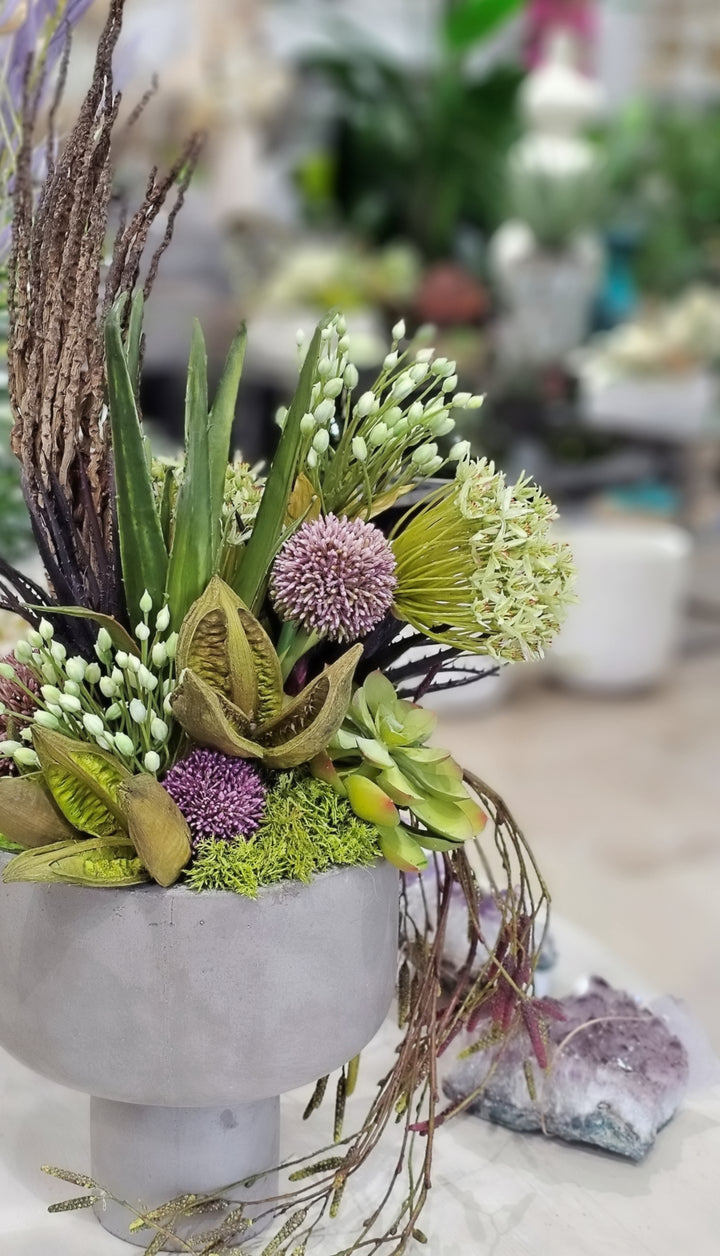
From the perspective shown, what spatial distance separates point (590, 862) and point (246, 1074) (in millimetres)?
1677

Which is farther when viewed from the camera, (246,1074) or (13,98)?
(13,98)

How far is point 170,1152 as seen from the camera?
0.59 meters

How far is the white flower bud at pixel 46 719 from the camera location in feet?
1.76

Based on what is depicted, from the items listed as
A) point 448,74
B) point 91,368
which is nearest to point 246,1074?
point 91,368

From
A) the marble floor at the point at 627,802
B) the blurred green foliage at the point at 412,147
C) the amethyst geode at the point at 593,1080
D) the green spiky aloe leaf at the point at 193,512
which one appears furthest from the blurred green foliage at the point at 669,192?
the green spiky aloe leaf at the point at 193,512

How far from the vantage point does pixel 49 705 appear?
21.1 inches

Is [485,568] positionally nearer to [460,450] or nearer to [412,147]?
[460,450]

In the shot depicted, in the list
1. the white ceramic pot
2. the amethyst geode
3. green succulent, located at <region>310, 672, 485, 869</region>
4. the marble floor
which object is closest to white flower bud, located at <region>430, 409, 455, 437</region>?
green succulent, located at <region>310, 672, 485, 869</region>

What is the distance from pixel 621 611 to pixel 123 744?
8.06 feet

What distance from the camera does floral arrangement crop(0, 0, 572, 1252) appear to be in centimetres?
52

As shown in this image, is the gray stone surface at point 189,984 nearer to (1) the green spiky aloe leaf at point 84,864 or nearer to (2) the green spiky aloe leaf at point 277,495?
(1) the green spiky aloe leaf at point 84,864

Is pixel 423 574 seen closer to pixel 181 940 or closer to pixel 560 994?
pixel 181 940

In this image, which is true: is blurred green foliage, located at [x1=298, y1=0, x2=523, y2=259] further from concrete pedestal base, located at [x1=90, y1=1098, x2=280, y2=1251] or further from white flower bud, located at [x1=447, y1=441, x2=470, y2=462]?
concrete pedestal base, located at [x1=90, y1=1098, x2=280, y2=1251]

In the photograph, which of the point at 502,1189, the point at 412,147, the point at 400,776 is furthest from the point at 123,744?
the point at 412,147
